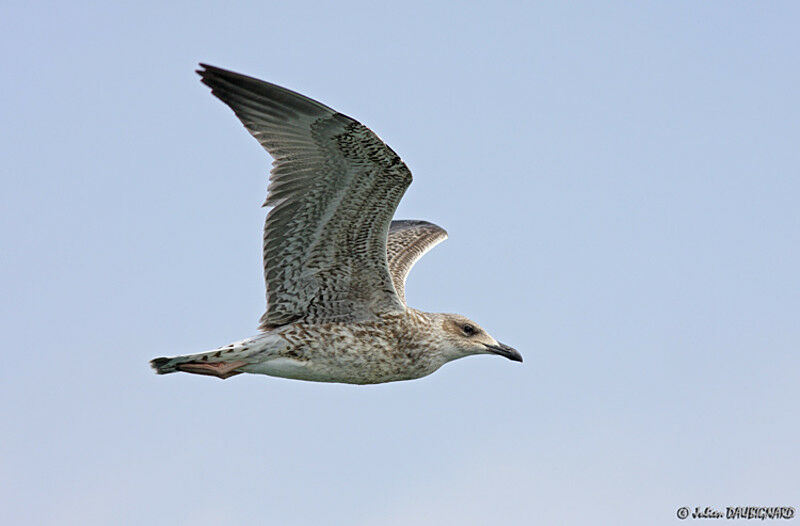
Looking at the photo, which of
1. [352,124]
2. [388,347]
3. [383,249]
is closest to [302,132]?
[352,124]

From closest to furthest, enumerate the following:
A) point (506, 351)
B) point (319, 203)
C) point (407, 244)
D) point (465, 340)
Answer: point (319, 203), point (465, 340), point (506, 351), point (407, 244)

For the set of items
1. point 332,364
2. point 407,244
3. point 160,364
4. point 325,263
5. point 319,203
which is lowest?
point 332,364

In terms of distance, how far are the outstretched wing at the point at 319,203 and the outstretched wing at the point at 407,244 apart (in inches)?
81.9

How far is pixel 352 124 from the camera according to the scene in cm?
1416

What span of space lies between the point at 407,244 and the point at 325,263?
170 inches

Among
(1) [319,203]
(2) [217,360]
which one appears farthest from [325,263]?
(2) [217,360]

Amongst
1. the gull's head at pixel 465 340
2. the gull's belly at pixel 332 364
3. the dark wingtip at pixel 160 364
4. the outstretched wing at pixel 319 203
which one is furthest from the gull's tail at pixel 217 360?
the gull's head at pixel 465 340

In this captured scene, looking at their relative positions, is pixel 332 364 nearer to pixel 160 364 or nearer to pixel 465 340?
pixel 465 340

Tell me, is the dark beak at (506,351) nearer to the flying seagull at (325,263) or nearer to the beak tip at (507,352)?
the beak tip at (507,352)

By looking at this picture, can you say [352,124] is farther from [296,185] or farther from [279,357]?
[279,357]

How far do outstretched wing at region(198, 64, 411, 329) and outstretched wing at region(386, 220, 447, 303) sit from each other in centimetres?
208

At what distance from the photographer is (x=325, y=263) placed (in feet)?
50.9

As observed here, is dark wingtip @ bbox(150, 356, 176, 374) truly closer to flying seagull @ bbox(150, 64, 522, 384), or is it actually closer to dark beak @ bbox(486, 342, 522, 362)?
flying seagull @ bbox(150, 64, 522, 384)

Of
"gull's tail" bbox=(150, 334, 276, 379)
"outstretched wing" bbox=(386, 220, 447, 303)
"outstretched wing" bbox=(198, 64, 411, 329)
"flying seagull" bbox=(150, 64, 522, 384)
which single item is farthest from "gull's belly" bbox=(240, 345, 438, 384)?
"outstretched wing" bbox=(386, 220, 447, 303)
